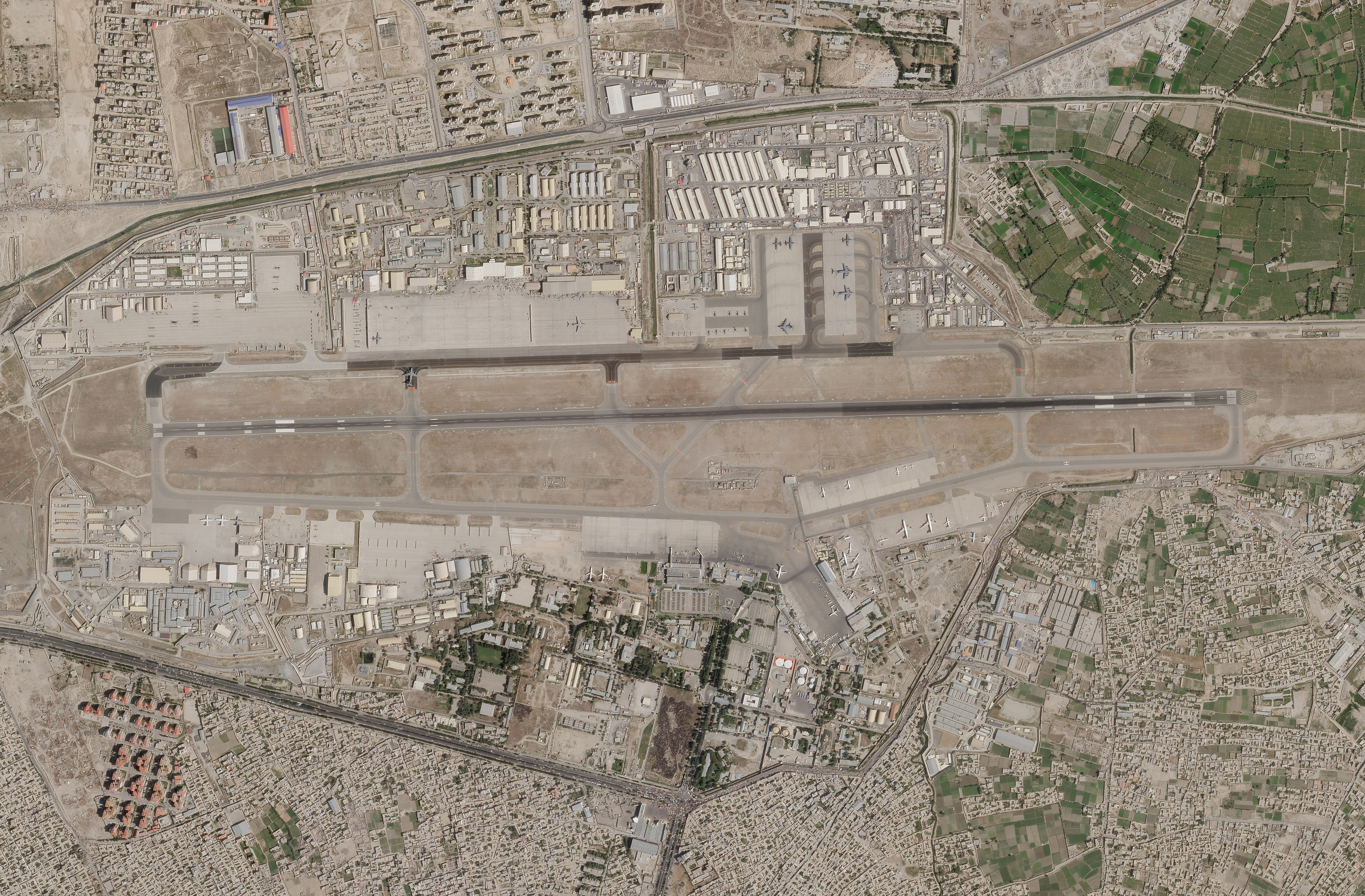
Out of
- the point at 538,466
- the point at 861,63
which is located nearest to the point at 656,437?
the point at 538,466

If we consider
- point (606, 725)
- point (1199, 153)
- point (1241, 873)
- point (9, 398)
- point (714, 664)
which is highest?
point (1199, 153)

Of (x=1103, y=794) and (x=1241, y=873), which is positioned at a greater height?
(x=1103, y=794)

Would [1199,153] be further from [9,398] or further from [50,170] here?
[9,398]

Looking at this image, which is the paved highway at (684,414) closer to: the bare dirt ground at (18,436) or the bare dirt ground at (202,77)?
the bare dirt ground at (18,436)

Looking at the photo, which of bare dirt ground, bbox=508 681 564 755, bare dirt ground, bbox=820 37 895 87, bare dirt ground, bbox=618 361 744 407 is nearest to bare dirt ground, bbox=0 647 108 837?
bare dirt ground, bbox=508 681 564 755

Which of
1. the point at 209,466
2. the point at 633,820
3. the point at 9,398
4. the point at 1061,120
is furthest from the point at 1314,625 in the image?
the point at 9,398

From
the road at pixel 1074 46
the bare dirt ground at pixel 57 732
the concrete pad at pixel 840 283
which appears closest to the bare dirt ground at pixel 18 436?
the bare dirt ground at pixel 57 732
